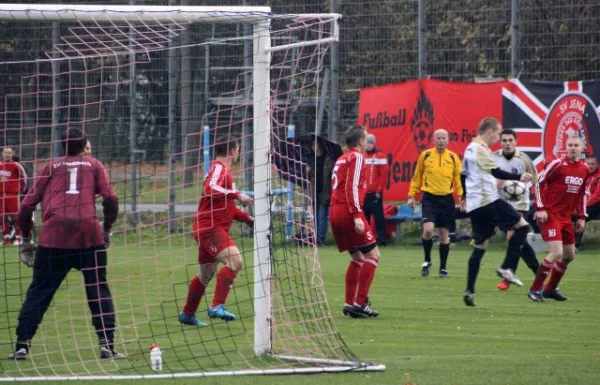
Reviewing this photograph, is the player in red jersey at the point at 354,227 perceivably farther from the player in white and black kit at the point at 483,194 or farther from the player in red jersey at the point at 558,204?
the player in red jersey at the point at 558,204

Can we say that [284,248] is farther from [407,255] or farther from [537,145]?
[537,145]

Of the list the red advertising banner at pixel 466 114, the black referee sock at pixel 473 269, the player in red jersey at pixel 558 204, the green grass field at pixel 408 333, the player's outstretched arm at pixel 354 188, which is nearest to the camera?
the green grass field at pixel 408 333

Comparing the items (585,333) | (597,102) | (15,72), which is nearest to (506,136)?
(585,333)

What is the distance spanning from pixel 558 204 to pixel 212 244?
4320mm

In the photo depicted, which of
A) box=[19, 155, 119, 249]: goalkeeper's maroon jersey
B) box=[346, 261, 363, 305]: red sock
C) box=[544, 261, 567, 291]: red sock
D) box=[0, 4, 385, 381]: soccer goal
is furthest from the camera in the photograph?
box=[544, 261, 567, 291]: red sock

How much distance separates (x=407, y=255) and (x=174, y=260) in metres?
4.10

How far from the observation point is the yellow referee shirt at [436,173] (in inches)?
607

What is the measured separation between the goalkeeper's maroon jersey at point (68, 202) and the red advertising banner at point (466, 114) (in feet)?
40.1

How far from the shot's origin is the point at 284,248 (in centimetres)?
853

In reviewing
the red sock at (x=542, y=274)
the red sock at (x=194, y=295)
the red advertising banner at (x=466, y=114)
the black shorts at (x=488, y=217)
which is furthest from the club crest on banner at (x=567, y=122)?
the red sock at (x=194, y=295)

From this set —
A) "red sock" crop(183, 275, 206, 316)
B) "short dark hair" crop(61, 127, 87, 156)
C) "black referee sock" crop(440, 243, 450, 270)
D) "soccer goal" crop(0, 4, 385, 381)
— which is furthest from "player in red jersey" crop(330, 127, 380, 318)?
"black referee sock" crop(440, 243, 450, 270)

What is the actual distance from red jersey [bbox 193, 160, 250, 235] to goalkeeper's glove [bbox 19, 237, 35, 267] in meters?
1.78

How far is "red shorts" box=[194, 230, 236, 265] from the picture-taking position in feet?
32.9

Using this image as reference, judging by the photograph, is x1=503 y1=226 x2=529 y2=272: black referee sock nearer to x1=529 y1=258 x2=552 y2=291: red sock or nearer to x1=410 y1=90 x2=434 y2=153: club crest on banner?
x1=529 y1=258 x2=552 y2=291: red sock
